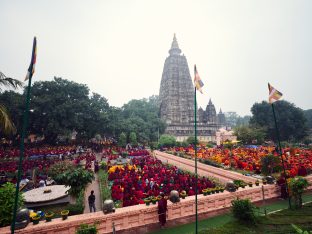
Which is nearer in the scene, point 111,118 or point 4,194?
point 4,194

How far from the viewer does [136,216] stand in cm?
862

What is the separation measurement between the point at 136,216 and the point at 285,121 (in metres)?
61.4

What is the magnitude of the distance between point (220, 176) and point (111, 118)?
33087mm

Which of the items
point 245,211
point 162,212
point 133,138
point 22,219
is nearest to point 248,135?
point 133,138

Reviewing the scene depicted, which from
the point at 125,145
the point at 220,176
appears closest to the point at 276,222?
the point at 220,176

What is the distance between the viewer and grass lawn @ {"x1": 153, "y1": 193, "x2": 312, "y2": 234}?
25.7 ft

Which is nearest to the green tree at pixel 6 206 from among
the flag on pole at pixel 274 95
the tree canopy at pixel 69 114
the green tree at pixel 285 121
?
the flag on pole at pixel 274 95

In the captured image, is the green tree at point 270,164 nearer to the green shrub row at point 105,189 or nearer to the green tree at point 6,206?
the green shrub row at point 105,189

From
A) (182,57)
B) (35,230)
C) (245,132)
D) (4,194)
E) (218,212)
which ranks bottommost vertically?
(218,212)

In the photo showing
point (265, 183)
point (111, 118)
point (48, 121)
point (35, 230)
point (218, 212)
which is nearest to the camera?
point (35, 230)

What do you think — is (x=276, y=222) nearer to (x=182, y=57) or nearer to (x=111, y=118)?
(x=111, y=118)

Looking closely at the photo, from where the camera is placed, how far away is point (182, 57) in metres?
64.3

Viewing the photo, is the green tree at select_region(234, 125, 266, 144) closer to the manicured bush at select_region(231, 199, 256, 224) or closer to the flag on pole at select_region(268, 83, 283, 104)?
the flag on pole at select_region(268, 83, 283, 104)

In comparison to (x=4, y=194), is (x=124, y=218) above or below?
below
